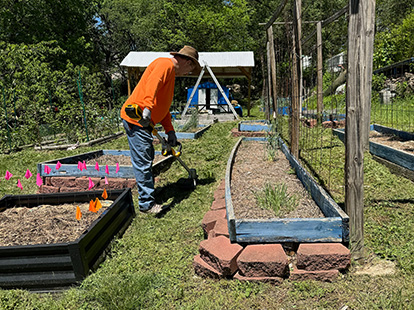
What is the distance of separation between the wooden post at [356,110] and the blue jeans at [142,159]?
2144mm

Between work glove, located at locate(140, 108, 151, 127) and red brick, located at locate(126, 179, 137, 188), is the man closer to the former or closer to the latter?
work glove, located at locate(140, 108, 151, 127)

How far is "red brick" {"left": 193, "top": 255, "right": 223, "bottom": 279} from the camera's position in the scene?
239cm

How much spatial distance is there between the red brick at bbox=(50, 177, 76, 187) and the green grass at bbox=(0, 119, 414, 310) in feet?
5.14

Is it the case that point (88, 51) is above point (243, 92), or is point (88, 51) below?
above

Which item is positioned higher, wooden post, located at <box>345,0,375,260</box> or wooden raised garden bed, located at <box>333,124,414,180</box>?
wooden post, located at <box>345,0,375,260</box>

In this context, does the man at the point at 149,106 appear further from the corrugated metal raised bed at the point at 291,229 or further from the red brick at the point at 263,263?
the red brick at the point at 263,263

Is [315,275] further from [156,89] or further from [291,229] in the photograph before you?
[156,89]

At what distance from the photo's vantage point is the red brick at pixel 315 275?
2264 mm

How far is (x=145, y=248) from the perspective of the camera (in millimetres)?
2969

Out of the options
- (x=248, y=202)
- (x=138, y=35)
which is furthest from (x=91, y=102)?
(x=138, y=35)

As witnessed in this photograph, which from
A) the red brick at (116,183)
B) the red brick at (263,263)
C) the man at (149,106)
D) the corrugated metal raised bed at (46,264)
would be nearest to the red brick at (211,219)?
the red brick at (263,263)

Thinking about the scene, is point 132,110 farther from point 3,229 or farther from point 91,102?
point 91,102

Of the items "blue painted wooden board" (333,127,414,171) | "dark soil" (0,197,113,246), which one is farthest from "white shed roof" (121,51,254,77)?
"dark soil" (0,197,113,246)

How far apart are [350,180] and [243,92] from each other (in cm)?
2768
